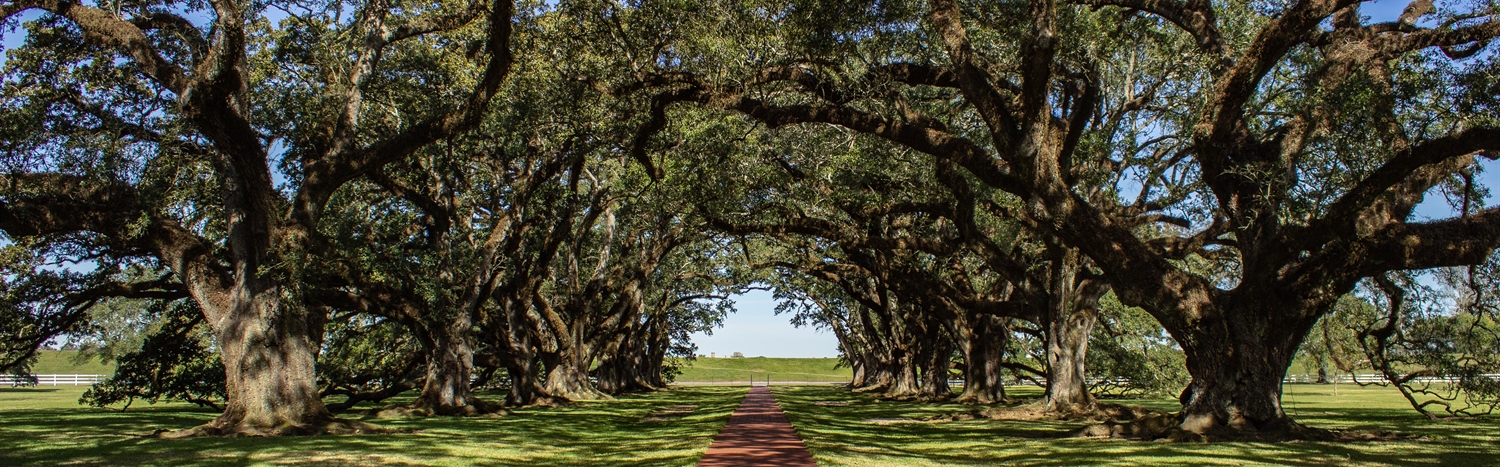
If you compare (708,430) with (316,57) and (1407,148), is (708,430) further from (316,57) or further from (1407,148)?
(1407,148)

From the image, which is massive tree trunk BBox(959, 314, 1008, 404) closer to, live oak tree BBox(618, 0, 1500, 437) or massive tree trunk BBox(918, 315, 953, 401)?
massive tree trunk BBox(918, 315, 953, 401)

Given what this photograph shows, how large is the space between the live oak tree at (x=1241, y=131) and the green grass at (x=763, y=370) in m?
74.8

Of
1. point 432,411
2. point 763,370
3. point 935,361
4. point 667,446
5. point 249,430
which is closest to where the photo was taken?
point 667,446

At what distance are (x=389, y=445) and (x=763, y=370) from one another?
97243mm

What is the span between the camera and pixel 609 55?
45.2ft

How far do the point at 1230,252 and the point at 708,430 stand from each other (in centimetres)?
1151

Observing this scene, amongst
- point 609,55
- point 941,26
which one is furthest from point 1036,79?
point 609,55

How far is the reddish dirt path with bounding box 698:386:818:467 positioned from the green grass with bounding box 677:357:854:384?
229 feet

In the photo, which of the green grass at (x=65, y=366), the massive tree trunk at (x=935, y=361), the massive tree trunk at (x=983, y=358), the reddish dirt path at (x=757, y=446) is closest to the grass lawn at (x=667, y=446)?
the reddish dirt path at (x=757, y=446)

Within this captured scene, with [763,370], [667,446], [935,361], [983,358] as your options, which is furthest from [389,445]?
[763,370]

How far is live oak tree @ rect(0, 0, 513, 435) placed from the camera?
13.3m

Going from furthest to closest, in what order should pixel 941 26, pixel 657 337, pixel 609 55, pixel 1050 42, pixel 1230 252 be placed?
pixel 657 337 < pixel 1230 252 < pixel 609 55 < pixel 941 26 < pixel 1050 42

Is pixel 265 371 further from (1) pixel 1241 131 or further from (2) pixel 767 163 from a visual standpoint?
(1) pixel 1241 131

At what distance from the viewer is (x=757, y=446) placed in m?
12.4
